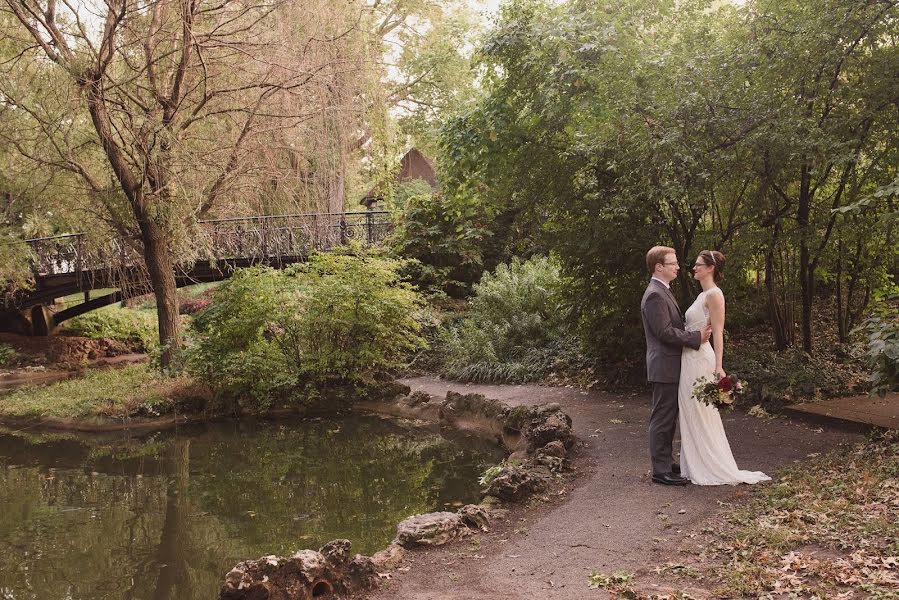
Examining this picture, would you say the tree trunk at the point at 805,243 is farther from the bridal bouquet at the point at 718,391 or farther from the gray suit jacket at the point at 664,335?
the bridal bouquet at the point at 718,391

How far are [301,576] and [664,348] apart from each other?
349 centimetres

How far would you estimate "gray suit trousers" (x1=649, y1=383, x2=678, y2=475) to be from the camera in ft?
22.0

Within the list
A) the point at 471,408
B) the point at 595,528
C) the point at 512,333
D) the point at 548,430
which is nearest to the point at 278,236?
the point at 512,333

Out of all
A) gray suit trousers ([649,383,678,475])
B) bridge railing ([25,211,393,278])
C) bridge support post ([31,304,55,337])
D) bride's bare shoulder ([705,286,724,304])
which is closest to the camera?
bride's bare shoulder ([705,286,724,304])

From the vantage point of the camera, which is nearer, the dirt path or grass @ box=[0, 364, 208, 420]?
the dirt path

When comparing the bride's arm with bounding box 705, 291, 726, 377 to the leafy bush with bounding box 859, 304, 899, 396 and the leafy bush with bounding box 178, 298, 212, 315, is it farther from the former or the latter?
the leafy bush with bounding box 178, 298, 212, 315

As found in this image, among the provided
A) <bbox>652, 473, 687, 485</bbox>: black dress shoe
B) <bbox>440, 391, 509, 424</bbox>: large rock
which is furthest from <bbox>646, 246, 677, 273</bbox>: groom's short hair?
<bbox>440, 391, 509, 424</bbox>: large rock

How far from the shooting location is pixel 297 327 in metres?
13.8

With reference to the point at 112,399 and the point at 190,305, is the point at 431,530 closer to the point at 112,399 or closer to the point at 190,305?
the point at 112,399

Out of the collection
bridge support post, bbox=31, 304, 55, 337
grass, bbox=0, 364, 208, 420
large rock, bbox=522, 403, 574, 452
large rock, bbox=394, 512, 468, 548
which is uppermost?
bridge support post, bbox=31, 304, 55, 337

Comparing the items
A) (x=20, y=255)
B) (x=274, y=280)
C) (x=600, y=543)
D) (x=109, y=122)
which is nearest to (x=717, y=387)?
(x=600, y=543)

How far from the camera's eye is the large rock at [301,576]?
190 inches

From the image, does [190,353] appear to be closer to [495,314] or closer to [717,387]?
[495,314]

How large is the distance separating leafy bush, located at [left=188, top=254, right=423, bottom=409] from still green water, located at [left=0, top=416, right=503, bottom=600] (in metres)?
0.89
